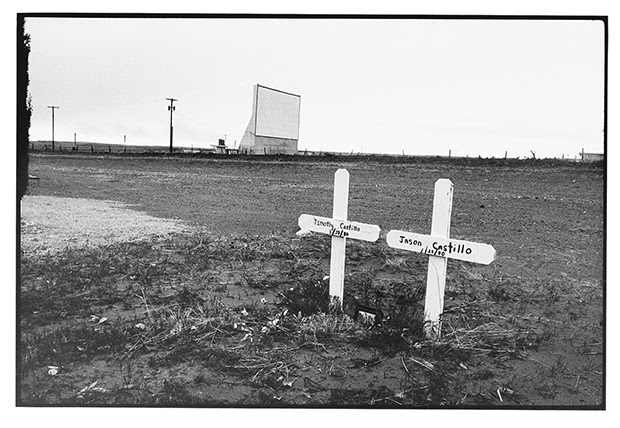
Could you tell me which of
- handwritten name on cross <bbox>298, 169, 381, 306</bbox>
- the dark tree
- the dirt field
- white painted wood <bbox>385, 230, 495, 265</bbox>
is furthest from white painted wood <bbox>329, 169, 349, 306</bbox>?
the dark tree

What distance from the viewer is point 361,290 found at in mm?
4105

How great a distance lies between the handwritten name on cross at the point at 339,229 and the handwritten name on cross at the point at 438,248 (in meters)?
0.25

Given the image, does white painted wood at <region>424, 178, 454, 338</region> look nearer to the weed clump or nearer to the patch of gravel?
the weed clump

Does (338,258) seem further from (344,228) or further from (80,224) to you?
(80,224)

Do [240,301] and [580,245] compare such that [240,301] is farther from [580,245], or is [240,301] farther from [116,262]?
[580,245]

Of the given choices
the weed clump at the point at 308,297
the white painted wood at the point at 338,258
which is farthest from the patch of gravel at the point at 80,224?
the white painted wood at the point at 338,258

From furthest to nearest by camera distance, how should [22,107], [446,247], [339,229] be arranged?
[339,229]
[22,107]
[446,247]

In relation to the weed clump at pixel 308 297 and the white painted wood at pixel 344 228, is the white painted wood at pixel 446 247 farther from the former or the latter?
the weed clump at pixel 308 297

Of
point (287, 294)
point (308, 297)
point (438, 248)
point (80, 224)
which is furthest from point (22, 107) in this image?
point (438, 248)

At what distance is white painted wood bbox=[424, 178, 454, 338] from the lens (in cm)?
316

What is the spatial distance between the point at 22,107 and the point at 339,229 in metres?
2.37

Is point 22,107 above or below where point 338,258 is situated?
above

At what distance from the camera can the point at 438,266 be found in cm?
326

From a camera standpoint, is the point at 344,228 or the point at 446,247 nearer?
the point at 446,247
